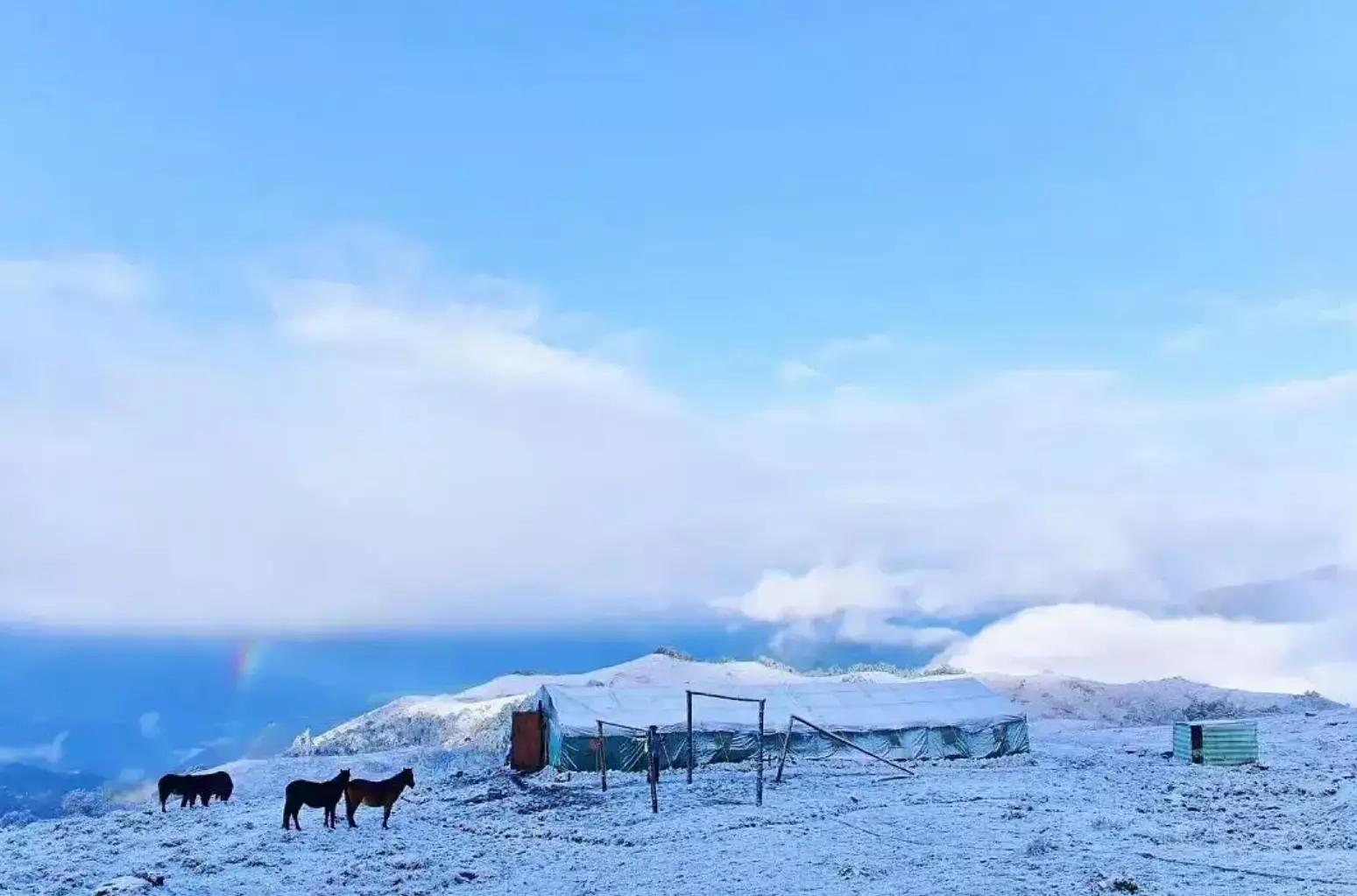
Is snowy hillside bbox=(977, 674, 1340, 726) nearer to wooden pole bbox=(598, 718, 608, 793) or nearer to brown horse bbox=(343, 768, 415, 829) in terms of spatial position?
wooden pole bbox=(598, 718, 608, 793)

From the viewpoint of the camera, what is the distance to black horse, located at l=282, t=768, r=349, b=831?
73.9 ft

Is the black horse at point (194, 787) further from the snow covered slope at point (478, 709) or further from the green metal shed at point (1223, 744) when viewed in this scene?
the green metal shed at point (1223, 744)

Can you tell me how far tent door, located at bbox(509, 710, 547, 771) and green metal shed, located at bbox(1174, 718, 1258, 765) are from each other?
66.6 feet

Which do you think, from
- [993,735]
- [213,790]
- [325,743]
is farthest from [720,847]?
[325,743]

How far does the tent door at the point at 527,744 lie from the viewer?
32.0 metres

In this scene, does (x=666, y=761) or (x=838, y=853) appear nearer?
(x=838, y=853)

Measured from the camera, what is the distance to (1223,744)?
30.5 m

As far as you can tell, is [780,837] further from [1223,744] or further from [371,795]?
[1223,744]

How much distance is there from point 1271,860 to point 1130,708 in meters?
37.3

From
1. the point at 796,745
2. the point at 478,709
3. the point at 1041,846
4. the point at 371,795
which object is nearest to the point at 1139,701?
the point at 796,745

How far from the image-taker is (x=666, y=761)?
31.6 metres

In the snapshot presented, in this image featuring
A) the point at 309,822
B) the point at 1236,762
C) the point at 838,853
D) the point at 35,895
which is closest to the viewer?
the point at 35,895

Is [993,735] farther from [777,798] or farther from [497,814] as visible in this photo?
[497,814]

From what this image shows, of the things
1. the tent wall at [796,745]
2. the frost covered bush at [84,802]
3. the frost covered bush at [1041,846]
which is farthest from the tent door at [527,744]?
the frost covered bush at [1041,846]
